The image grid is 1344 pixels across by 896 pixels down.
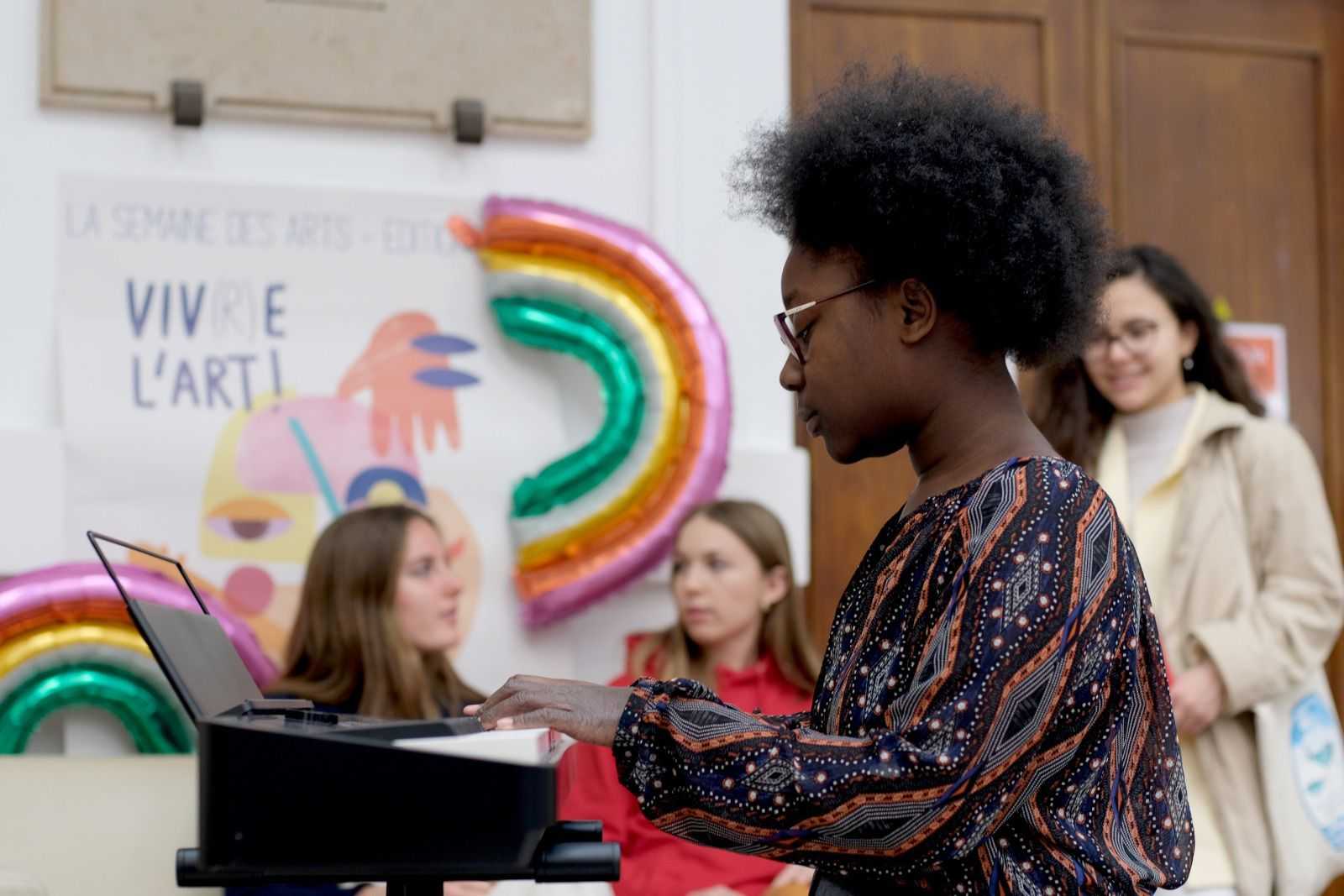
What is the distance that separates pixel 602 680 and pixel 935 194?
7.00ft

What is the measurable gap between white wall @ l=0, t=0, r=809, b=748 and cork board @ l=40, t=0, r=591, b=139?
5 centimetres

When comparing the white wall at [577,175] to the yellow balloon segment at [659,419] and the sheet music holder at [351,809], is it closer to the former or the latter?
the yellow balloon segment at [659,419]

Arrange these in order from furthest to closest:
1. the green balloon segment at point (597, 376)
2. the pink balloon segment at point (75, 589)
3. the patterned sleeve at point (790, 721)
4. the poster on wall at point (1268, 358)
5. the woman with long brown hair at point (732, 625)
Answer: the poster on wall at point (1268, 358)
the green balloon segment at point (597, 376)
the woman with long brown hair at point (732, 625)
the pink balloon segment at point (75, 589)
the patterned sleeve at point (790, 721)

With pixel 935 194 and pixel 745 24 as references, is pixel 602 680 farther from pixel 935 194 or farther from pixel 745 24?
pixel 935 194

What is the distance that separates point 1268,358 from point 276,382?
2.41m

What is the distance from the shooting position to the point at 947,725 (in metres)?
1.24

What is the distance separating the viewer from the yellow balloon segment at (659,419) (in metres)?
3.20

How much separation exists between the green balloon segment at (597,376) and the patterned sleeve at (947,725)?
1.90 m

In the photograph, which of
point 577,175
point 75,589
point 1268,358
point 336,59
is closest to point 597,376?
point 577,175

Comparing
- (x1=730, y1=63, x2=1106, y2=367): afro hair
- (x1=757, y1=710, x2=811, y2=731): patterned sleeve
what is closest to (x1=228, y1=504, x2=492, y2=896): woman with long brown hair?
(x1=757, y1=710, x2=811, y2=731): patterned sleeve

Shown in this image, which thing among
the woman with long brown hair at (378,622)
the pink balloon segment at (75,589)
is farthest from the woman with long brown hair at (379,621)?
the pink balloon segment at (75,589)

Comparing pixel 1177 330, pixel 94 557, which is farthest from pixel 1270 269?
pixel 94 557

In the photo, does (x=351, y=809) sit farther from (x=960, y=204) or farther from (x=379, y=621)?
(x=379, y=621)

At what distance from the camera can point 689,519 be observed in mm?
3219
